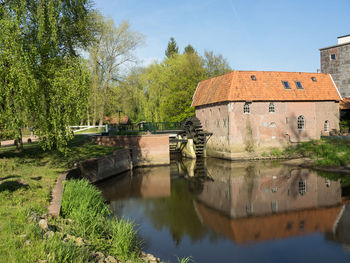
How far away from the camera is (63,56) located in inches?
528

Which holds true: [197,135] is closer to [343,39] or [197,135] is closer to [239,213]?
[239,213]

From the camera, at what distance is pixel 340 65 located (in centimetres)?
2980

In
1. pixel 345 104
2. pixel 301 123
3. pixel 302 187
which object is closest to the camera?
pixel 302 187

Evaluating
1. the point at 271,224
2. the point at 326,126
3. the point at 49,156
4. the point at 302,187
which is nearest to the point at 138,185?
the point at 49,156

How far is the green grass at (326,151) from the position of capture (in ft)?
64.4

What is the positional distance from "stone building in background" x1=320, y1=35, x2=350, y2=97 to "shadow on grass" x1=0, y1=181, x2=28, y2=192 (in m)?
31.0

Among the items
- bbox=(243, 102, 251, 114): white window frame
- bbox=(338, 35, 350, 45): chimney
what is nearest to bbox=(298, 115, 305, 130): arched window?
bbox=(243, 102, 251, 114): white window frame

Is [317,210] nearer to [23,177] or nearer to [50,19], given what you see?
[23,177]

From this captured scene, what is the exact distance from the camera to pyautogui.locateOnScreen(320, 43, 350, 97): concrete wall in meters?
29.2

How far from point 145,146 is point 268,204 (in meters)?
12.2

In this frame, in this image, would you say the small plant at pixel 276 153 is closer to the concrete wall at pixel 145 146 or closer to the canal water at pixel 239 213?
the canal water at pixel 239 213

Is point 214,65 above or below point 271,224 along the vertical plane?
above

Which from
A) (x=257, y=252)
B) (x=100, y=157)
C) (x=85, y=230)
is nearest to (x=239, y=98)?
(x=100, y=157)

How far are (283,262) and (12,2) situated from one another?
41.9 ft
